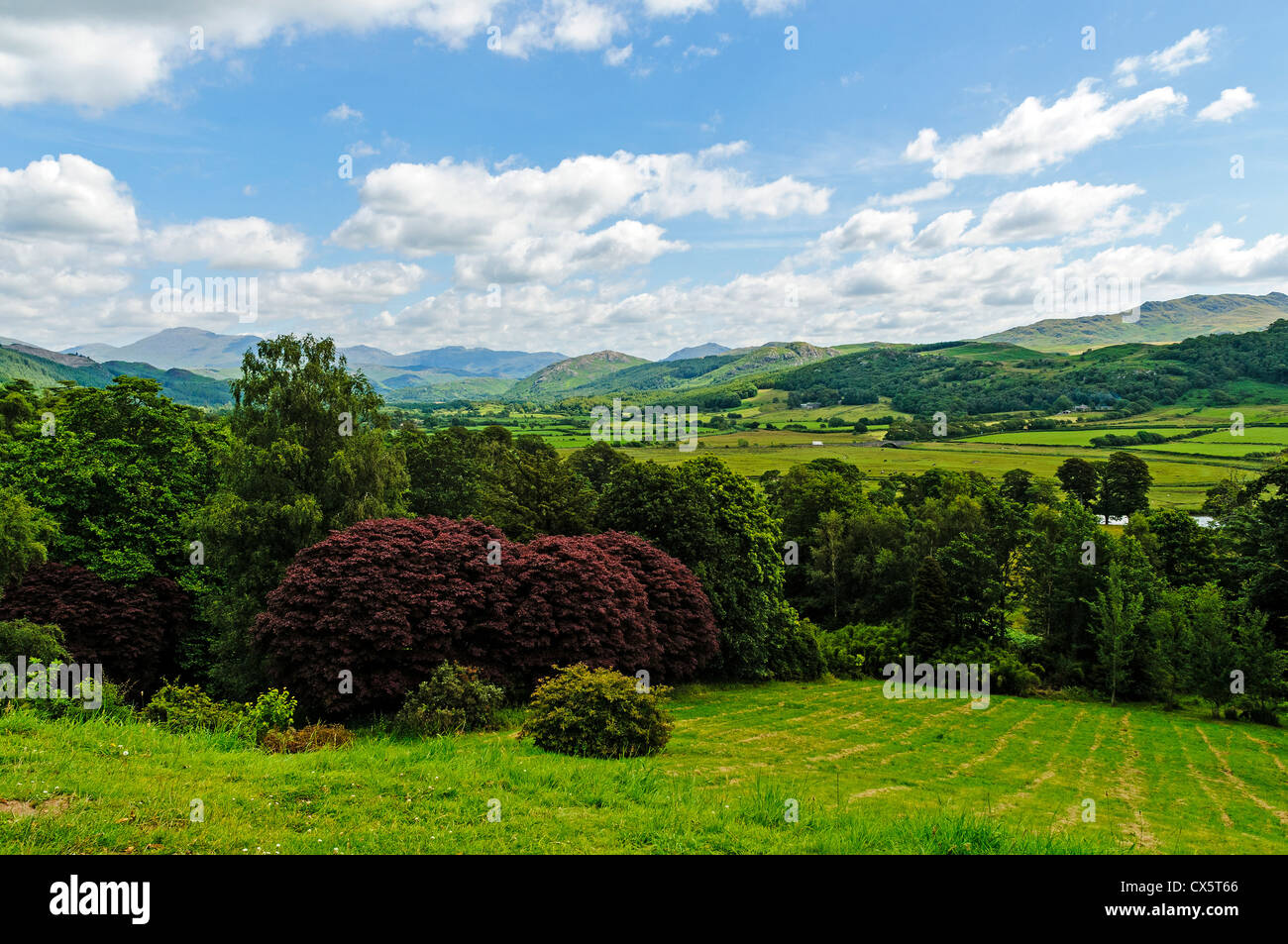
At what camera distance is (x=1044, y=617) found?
4916 cm

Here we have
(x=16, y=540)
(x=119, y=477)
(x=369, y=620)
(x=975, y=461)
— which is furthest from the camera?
(x=975, y=461)

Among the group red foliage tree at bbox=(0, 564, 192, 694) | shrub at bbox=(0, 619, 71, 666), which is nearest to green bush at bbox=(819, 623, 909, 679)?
red foliage tree at bbox=(0, 564, 192, 694)

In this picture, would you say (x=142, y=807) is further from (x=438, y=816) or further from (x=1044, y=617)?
(x=1044, y=617)

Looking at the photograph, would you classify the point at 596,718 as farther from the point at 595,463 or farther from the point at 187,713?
the point at 595,463

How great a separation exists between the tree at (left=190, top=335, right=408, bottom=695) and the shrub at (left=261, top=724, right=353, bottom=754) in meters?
11.0

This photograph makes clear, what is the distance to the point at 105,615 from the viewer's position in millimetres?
24875

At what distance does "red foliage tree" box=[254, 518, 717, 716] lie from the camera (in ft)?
67.1

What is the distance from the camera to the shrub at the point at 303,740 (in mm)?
13180

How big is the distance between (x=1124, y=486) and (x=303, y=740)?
93111mm

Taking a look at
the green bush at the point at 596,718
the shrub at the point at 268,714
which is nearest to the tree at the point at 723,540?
the green bush at the point at 596,718

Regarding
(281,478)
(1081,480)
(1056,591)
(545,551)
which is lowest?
(1056,591)

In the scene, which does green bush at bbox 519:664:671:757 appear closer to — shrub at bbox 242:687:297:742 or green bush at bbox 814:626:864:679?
shrub at bbox 242:687:297:742

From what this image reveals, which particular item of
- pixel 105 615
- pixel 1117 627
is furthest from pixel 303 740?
pixel 1117 627

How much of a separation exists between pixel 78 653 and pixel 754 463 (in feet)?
368
